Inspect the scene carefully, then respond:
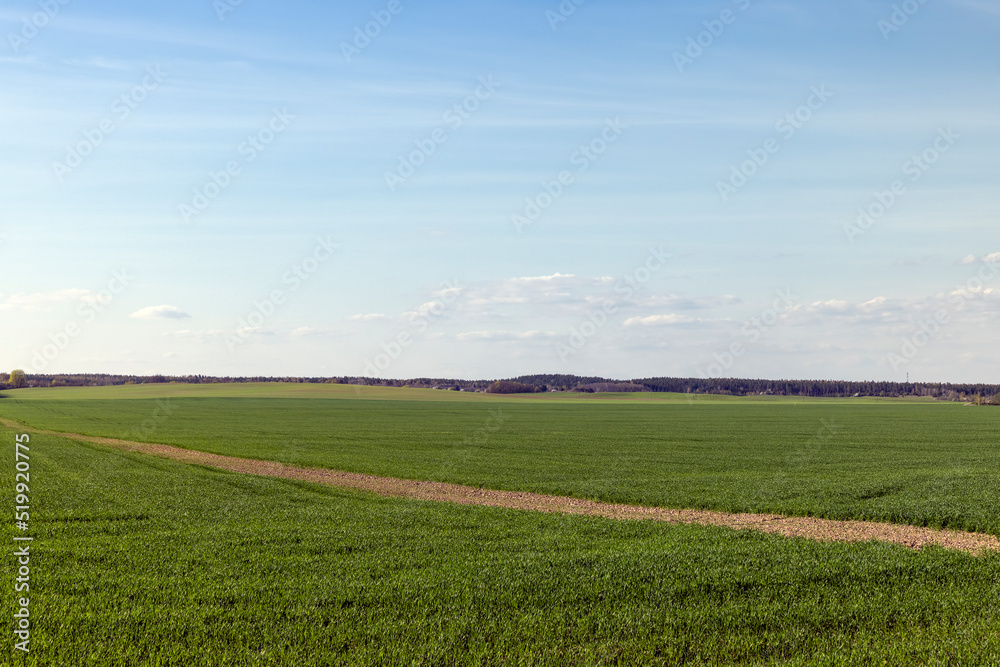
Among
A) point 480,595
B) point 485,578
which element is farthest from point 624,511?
point 480,595

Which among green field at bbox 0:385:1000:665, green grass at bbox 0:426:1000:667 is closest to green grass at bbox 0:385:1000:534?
green field at bbox 0:385:1000:665

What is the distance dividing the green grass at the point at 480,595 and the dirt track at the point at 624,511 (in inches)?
116

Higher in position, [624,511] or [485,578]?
[485,578]

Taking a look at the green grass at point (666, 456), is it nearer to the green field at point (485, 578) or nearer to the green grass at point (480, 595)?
the green field at point (485, 578)

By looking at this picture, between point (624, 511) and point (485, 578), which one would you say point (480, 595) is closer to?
point (485, 578)

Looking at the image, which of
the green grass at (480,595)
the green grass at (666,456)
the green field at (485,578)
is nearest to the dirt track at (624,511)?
the green grass at (666,456)

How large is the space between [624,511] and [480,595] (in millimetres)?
13368

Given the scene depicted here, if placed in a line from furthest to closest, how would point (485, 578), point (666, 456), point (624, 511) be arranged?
point (666, 456) < point (624, 511) < point (485, 578)

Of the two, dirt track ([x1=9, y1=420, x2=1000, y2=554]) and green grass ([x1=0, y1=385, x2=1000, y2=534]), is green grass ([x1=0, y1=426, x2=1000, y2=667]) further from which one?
green grass ([x1=0, y1=385, x2=1000, y2=534])

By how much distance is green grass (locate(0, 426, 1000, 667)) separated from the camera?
11203 mm

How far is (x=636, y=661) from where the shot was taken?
1102 cm

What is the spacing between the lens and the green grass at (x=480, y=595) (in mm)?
11203

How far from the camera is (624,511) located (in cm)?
2578

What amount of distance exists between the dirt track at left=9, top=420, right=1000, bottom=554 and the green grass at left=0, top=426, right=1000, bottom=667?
295cm
